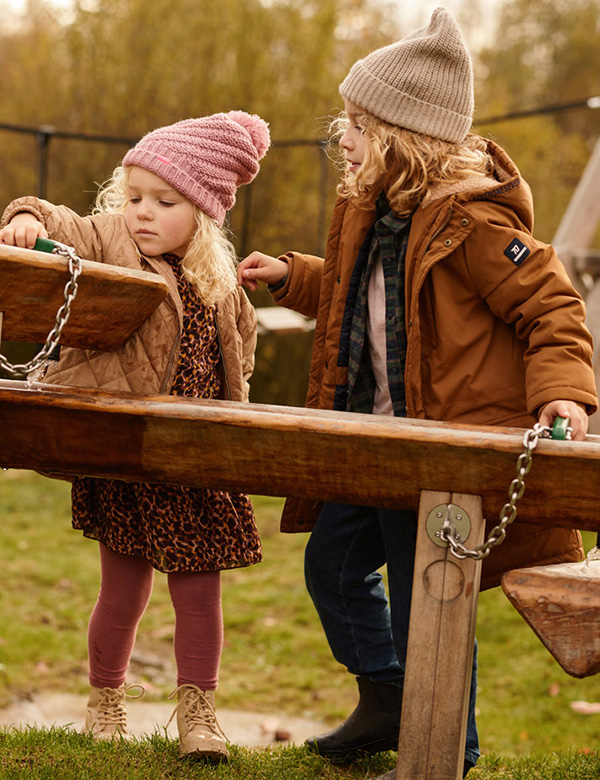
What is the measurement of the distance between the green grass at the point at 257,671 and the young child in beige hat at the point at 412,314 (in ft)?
1.62

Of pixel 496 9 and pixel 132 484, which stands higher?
pixel 496 9

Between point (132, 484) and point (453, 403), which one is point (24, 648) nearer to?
point (132, 484)

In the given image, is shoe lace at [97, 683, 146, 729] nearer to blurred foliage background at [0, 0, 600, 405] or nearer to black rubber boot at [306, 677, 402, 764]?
black rubber boot at [306, 677, 402, 764]

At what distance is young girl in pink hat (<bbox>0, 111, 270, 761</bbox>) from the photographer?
2.51 metres

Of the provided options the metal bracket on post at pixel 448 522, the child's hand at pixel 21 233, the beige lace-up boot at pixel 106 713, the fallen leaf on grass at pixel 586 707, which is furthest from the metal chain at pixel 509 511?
the fallen leaf on grass at pixel 586 707

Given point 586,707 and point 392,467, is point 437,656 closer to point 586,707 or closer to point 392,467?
point 392,467

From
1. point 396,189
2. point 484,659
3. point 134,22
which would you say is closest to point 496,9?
point 134,22

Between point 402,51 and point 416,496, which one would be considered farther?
point 402,51

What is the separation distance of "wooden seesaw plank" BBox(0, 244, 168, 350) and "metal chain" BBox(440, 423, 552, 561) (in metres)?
0.81

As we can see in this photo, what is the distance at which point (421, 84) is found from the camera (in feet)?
8.32

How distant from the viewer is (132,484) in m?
2.58

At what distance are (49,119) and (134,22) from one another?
1425 millimetres

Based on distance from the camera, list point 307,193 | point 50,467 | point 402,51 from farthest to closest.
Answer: point 307,193
point 402,51
point 50,467

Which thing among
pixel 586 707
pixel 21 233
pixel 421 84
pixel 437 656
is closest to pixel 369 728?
pixel 437 656
